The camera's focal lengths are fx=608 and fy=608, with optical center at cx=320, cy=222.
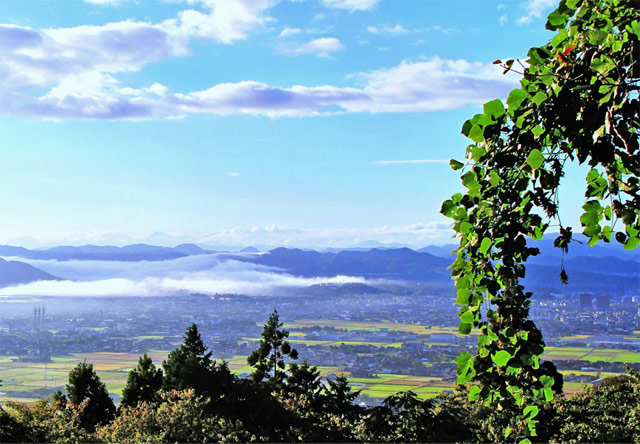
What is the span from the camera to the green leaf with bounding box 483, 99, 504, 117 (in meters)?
1.11

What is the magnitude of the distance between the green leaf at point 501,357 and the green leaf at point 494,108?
0.46m

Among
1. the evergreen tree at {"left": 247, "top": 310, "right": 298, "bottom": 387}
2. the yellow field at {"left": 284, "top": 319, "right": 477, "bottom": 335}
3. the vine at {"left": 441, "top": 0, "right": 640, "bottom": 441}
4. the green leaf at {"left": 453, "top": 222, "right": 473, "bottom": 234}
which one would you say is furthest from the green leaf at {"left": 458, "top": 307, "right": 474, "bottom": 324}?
the yellow field at {"left": 284, "top": 319, "right": 477, "bottom": 335}

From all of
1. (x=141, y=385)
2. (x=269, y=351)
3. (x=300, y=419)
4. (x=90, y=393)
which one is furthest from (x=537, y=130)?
(x=269, y=351)

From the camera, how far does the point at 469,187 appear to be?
1208 millimetres

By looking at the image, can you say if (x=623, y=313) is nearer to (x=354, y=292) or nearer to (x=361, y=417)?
(x=354, y=292)

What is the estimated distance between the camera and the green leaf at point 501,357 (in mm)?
1181

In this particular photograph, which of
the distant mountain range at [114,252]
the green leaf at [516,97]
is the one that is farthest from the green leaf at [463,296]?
the distant mountain range at [114,252]

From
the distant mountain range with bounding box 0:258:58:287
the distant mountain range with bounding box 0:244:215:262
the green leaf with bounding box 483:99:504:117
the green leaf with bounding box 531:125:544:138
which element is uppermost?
the distant mountain range with bounding box 0:244:215:262

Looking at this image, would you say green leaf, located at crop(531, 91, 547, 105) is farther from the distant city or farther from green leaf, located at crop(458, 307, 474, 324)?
the distant city

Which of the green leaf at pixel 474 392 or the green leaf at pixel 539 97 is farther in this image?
the green leaf at pixel 474 392

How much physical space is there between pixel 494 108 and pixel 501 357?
481mm

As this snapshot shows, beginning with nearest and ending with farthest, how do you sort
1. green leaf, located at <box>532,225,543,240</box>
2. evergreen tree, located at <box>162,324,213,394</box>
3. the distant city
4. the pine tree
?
green leaf, located at <box>532,225,543,240</box> < the pine tree < evergreen tree, located at <box>162,324,213,394</box> < the distant city

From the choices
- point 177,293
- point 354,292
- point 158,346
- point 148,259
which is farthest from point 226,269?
point 158,346

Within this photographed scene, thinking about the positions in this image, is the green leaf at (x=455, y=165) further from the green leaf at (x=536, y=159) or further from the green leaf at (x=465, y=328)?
the green leaf at (x=465, y=328)
